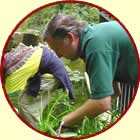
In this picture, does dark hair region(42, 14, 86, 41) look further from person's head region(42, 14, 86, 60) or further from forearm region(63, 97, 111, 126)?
forearm region(63, 97, 111, 126)

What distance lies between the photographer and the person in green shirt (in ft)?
5.44

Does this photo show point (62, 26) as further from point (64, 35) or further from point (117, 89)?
point (117, 89)

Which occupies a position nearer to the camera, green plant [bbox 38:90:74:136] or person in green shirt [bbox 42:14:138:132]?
person in green shirt [bbox 42:14:138:132]

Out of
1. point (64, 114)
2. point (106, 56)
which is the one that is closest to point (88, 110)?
point (64, 114)

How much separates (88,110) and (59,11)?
13.8 inches

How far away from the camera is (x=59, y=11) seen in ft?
5.65

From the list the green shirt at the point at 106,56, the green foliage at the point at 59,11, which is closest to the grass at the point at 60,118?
the green shirt at the point at 106,56

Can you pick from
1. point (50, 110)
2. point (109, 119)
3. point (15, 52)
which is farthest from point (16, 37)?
point (109, 119)

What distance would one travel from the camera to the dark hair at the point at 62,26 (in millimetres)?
1696

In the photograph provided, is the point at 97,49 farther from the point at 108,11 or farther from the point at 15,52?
the point at 15,52

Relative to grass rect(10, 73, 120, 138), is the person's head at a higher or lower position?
higher

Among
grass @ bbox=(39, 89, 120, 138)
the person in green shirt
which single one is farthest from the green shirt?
grass @ bbox=(39, 89, 120, 138)

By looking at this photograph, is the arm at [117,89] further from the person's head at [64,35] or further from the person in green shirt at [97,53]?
the person's head at [64,35]

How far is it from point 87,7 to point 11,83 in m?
0.37
